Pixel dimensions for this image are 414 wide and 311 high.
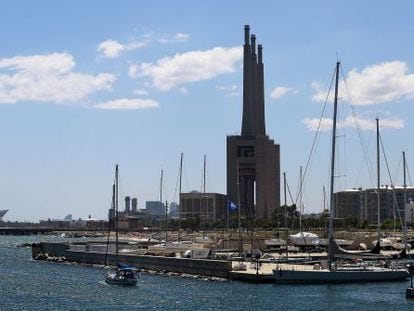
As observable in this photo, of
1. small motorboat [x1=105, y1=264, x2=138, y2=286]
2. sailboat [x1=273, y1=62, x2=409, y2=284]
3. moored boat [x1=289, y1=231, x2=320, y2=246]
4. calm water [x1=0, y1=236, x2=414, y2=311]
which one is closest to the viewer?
calm water [x1=0, y1=236, x2=414, y2=311]

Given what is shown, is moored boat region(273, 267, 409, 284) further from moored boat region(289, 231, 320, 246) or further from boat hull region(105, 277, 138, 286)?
moored boat region(289, 231, 320, 246)

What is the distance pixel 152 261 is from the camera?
97812mm

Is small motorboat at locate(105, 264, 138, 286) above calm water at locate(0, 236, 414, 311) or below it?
above

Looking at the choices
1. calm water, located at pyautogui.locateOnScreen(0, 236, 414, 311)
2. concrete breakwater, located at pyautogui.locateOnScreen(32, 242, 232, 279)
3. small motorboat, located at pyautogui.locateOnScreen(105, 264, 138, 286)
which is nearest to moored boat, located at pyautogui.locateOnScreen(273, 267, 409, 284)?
calm water, located at pyautogui.locateOnScreen(0, 236, 414, 311)

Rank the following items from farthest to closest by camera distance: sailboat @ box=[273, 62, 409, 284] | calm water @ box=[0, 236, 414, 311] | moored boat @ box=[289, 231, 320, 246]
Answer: moored boat @ box=[289, 231, 320, 246], sailboat @ box=[273, 62, 409, 284], calm water @ box=[0, 236, 414, 311]

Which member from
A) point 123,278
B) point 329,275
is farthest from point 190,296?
point 329,275

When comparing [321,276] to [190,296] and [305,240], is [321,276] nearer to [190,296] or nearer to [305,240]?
[190,296]

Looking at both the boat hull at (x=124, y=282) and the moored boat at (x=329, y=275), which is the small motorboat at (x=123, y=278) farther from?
the moored boat at (x=329, y=275)

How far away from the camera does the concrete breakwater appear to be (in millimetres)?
85062

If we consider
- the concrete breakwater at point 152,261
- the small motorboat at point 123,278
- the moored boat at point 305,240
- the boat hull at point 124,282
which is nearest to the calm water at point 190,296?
the boat hull at point 124,282

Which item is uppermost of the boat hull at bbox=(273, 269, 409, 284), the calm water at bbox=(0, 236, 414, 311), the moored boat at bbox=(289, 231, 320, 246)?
the moored boat at bbox=(289, 231, 320, 246)

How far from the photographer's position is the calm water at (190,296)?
63344mm

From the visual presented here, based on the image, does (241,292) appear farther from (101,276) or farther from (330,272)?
(101,276)

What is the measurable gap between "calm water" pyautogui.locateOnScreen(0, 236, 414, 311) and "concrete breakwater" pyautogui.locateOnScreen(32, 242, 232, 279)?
2.57 m
